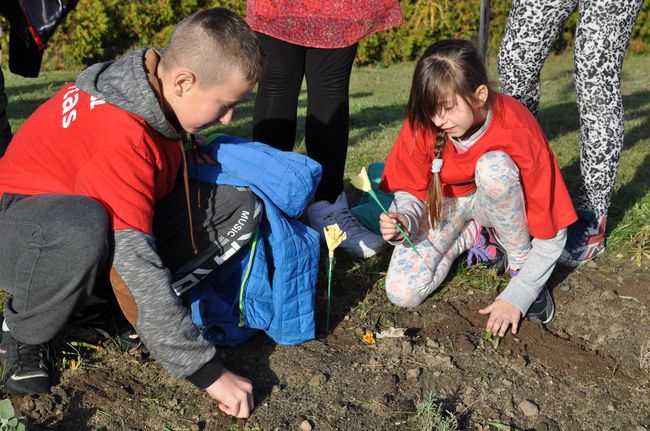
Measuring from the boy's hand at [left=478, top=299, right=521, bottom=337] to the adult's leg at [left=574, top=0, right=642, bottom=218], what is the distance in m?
0.86

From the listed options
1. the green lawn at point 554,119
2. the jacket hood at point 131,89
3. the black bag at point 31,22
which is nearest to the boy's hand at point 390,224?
the jacket hood at point 131,89

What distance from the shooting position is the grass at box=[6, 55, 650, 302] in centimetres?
319

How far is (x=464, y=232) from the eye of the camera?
10.0 feet

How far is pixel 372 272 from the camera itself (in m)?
3.01

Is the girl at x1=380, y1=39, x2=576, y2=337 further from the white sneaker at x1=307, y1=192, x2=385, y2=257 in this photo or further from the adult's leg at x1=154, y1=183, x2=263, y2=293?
the adult's leg at x1=154, y1=183, x2=263, y2=293

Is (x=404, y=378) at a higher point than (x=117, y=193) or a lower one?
lower

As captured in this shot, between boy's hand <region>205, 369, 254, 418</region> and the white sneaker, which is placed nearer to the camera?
boy's hand <region>205, 369, 254, 418</region>

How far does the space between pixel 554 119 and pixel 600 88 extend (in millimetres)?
2906

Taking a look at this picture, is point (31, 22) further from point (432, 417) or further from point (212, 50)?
point (432, 417)

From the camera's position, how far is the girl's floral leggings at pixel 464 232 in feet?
8.49

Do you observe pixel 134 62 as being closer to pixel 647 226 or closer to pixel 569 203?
pixel 569 203

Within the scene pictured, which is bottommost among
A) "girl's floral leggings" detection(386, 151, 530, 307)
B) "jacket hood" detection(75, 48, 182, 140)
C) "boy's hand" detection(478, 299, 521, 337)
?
→ "boy's hand" detection(478, 299, 521, 337)

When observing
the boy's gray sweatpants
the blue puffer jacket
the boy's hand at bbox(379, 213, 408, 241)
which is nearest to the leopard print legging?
the boy's hand at bbox(379, 213, 408, 241)

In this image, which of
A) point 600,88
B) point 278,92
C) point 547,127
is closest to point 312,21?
point 278,92
